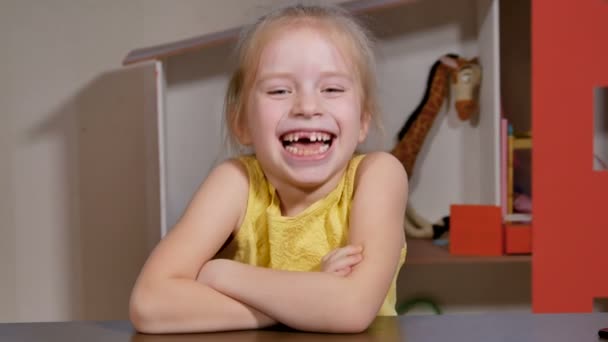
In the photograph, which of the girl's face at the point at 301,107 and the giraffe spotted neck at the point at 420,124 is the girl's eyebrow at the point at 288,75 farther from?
the giraffe spotted neck at the point at 420,124

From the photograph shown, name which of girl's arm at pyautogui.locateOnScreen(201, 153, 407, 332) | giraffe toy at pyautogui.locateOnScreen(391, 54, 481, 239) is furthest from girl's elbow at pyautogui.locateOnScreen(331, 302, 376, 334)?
giraffe toy at pyautogui.locateOnScreen(391, 54, 481, 239)

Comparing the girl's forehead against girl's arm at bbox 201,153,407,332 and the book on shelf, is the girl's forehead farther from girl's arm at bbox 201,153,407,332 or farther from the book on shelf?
the book on shelf

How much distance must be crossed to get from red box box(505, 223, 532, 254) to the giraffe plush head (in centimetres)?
38

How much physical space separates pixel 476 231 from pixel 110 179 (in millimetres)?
1021

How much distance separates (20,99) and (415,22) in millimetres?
1129

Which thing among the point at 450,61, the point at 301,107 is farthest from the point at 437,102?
the point at 301,107

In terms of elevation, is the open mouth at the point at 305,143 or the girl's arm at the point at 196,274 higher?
the open mouth at the point at 305,143

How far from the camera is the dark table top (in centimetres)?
63

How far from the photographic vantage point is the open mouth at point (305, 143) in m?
0.99

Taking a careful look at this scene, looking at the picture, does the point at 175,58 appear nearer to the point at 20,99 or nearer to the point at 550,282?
the point at 20,99

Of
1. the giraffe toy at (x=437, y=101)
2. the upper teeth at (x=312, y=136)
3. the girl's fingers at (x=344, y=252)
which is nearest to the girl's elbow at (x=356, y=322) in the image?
the girl's fingers at (x=344, y=252)

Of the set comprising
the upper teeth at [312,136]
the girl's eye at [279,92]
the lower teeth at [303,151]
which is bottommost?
the lower teeth at [303,151]

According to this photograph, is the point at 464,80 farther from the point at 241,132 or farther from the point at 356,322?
the point at 356,322

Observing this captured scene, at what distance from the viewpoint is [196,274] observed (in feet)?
3.03
